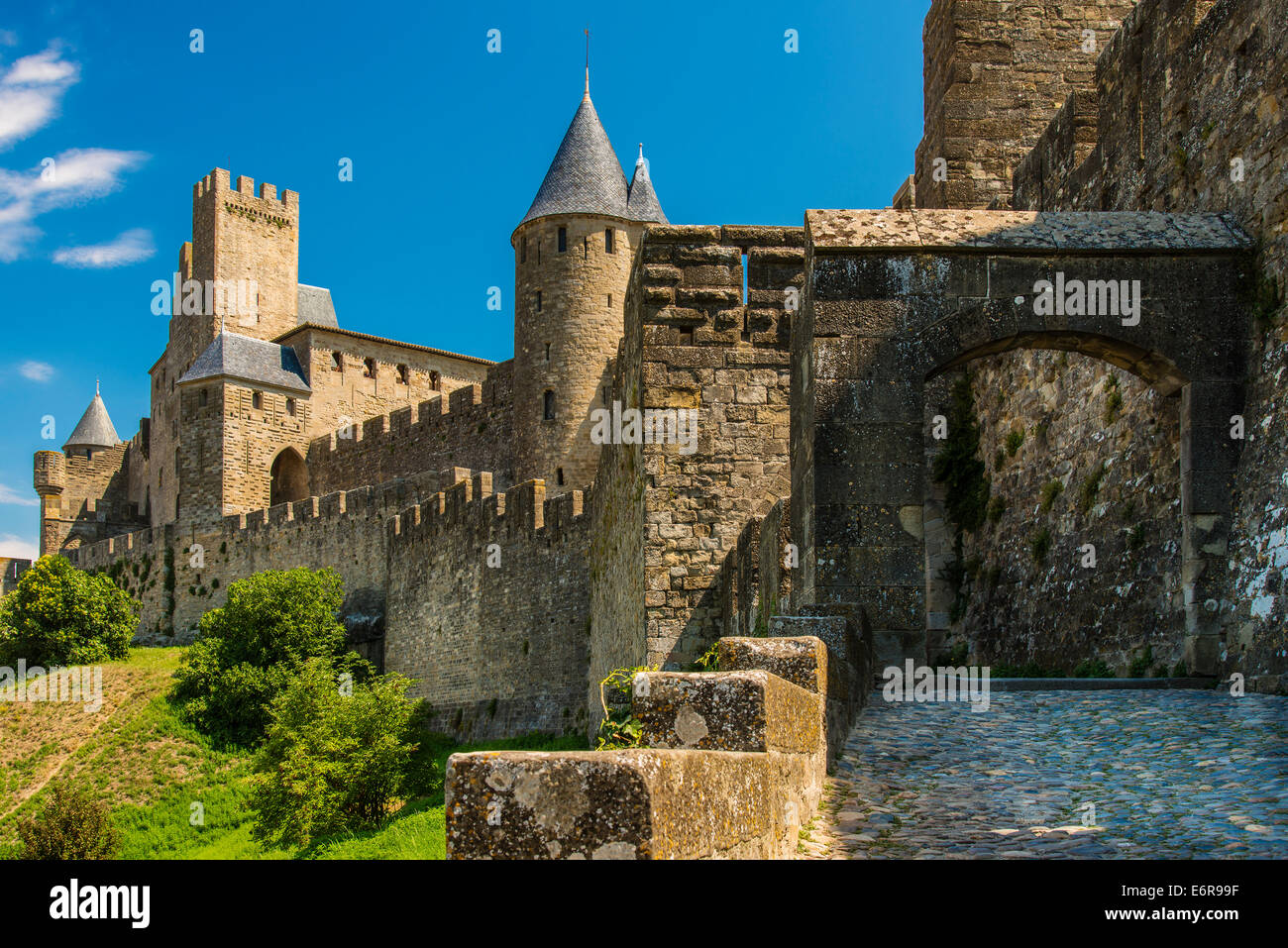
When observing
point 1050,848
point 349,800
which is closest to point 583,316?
point 349,800

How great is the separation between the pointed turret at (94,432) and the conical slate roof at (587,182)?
35.5 m

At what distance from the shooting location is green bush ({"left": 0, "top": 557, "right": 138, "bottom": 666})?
37406 mm

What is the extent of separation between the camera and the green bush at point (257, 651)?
3259 centimetres

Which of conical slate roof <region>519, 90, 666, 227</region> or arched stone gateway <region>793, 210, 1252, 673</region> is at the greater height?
conical slate roof <region>519, 90, 666, 227</region>

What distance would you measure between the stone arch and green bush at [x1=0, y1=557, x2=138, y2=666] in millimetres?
8644

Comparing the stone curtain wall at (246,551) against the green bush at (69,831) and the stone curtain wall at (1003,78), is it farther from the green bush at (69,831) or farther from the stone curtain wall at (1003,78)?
the stone curtain wall at (1003,78)

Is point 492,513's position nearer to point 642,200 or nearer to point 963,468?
point 642,200

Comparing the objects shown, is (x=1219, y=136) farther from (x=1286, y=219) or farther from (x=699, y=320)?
(x=699, y=320)

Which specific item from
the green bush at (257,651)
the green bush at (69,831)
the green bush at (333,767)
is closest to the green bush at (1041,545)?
the green bush at (333,767)

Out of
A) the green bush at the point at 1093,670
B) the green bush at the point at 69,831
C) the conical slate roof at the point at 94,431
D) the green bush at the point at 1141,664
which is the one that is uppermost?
the conical slate roof at the point at 94,431

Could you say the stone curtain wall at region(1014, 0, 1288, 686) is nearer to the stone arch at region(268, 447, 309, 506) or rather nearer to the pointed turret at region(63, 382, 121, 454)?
the stone arch at region(268, 447, 309, 506)

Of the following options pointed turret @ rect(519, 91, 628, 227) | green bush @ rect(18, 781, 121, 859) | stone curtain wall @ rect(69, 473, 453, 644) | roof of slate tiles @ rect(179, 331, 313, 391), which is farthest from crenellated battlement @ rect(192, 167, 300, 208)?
green bush @ rect(18, 781, 121, 859)

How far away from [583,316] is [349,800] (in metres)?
15.4
